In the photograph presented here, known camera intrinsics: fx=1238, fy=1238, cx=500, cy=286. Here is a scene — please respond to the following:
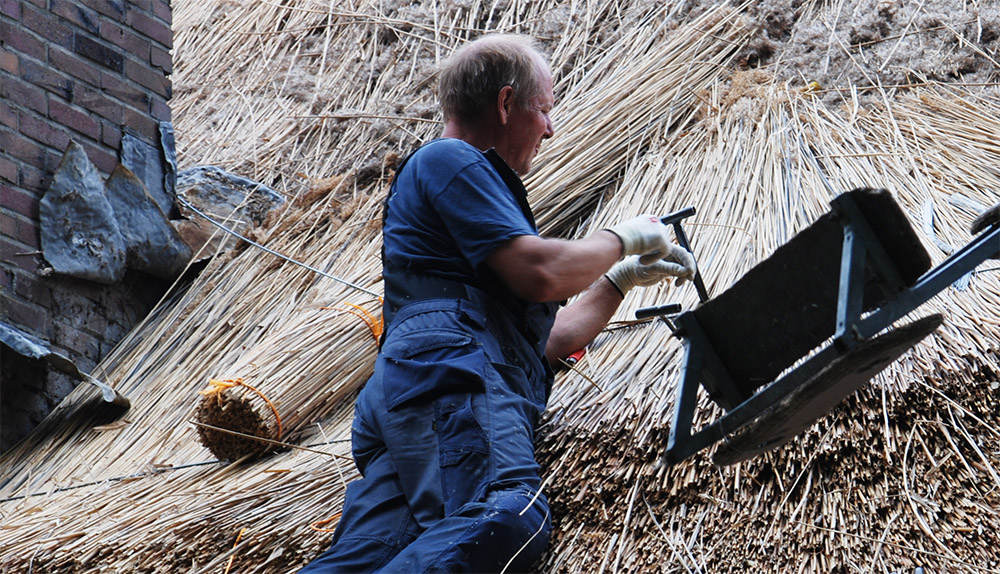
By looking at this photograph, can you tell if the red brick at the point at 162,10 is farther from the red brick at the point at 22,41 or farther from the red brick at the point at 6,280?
the red brick at the point at 6,280

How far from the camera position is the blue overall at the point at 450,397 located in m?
1.96

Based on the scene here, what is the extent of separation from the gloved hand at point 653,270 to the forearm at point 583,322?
0.03 m

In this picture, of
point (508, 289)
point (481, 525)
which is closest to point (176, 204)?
point (508, 289)

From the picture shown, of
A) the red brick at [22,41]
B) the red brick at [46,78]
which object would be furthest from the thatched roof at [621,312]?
the red brick at [22,41]

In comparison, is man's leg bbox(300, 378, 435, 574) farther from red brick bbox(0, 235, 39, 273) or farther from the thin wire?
red brick bbox(0, 235, 39, 273)

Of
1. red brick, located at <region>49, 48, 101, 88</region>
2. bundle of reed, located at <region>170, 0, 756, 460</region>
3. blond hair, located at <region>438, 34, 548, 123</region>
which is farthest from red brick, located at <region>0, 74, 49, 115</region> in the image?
blond hair, located at <region>438, 34, 548, 123</region>

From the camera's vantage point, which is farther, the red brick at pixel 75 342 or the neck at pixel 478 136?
the red brick at pixel 75 342

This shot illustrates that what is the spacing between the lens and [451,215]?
83.4 inches

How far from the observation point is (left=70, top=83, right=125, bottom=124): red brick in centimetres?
355

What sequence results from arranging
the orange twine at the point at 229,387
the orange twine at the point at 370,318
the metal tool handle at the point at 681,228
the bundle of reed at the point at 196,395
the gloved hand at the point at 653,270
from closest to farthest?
the metal tool handle at the point at 681,228
the gloved hand at the point at 653,270
the bundle of reed at the point at 196,395
the orange twine at the point at 229,387
the orange twine at the point at 370,318

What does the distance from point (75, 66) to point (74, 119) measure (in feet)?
0.51

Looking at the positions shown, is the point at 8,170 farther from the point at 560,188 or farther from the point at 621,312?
the point at 621,312

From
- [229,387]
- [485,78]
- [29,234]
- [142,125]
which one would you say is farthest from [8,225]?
[485,78]

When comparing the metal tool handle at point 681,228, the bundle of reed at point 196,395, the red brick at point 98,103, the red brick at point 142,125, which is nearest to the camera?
the metal tool handle at point 681,228
